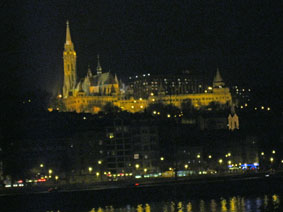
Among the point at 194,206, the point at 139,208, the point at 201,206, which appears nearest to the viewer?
the point at 201,206

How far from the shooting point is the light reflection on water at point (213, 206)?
132 feet

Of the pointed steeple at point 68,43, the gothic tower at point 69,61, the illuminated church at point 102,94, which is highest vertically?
the pointed steeple at point 68,43

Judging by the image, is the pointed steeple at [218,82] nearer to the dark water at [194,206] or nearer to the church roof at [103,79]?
the church roof at [103,79]

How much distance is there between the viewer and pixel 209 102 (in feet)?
375

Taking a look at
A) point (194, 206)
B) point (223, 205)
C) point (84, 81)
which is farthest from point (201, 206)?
point (84, 81)

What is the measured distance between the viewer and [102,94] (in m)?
110

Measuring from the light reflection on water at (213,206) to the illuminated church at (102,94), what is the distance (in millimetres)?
61723

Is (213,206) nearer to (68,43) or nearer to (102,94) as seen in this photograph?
(102,94)

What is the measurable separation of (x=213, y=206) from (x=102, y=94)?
7022 cm

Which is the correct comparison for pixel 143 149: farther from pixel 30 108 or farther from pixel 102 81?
pixel 102 81

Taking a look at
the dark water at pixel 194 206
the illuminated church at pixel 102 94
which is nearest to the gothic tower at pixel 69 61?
the illuminated church at pixel 102 94

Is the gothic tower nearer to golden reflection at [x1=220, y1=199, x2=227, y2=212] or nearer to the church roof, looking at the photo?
the church roof

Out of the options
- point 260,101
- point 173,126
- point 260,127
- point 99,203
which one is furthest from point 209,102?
point 99,203

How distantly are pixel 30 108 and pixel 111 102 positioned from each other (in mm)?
27678
